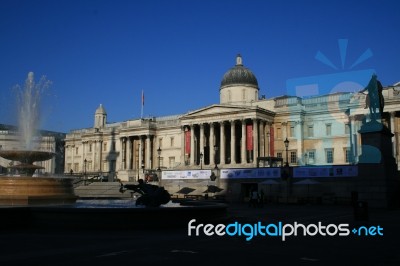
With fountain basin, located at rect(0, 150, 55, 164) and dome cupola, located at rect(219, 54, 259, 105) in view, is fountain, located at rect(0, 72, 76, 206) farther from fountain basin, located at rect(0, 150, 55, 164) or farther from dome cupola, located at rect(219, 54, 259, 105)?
dome cupola, located at rect(219, 54, 259, 105)

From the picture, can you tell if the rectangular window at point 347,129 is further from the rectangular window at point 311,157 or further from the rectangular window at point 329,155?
the rectangular window at point 311,157

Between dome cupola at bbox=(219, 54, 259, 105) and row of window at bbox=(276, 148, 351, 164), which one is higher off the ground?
dome cupola at bbox=(219, 54, 259, 105)

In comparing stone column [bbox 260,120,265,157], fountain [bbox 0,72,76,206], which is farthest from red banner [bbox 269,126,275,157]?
fountain [bbox 0,72,76,206]

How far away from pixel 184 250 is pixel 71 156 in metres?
98.6

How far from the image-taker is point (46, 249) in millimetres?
11742

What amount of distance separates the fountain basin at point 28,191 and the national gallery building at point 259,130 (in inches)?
1553

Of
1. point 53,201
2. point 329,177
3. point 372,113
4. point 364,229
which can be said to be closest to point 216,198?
point 329,177

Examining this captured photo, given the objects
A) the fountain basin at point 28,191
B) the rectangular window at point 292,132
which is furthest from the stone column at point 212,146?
the fountain basin at point 28,191

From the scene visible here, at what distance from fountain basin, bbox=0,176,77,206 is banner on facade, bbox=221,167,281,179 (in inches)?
1113

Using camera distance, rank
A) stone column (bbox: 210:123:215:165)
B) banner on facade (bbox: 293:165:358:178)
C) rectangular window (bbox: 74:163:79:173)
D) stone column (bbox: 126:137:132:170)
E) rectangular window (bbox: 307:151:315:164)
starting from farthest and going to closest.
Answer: rectangular window (bbox: 74:163:79:173), stone column (bbox: 126:137:132:170), stone column (bbox: 210:123:215:165), rectangular window (bbox: 307:151:315:164), banner on facade (bbox: 293:165:358:178)

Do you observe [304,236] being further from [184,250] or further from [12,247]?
[12,247]

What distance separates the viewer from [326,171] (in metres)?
42.9

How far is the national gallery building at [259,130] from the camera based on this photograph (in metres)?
63.3

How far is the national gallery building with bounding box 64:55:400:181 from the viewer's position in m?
63.3
